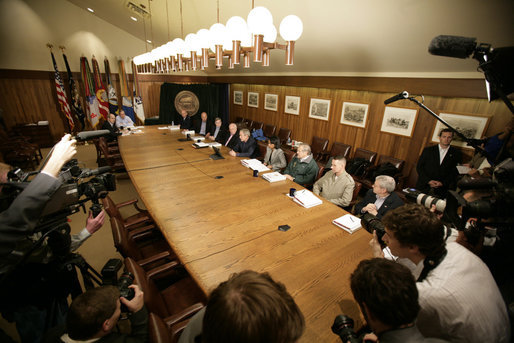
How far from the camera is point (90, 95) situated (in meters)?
8.08

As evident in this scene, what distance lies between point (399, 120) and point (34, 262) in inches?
227

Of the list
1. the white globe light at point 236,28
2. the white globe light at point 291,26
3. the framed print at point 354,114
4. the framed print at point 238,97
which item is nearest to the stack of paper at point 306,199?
the white globe light at point 291,26

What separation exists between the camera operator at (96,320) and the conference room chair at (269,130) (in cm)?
669

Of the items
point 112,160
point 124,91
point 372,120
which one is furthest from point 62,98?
point 372,120

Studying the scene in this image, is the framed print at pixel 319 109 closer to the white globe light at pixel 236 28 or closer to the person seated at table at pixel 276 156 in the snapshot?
the person seated at table at pixel 276 156

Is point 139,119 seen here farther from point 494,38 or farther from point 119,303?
point 494,38

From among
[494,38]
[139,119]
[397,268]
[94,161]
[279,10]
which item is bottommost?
[94,161]

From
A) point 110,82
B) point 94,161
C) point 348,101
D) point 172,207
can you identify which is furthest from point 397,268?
point 110,82

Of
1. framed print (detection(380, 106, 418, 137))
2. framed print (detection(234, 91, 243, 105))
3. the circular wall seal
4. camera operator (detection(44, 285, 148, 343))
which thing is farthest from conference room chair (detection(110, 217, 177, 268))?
the circular wall seal

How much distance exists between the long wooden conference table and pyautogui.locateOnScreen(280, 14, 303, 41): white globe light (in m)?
1.73

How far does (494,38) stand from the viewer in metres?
2.59

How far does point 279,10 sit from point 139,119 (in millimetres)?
7963

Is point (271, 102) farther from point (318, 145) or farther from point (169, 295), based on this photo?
point (169, 295)

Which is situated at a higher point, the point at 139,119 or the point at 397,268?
the point at 397,268
